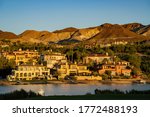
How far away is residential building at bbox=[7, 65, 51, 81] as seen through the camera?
1744cm

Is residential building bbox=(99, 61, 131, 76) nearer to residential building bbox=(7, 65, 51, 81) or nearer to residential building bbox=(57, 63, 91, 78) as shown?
residential building bbox=(57, 63, 91, 78)

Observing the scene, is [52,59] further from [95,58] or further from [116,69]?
[116,69]

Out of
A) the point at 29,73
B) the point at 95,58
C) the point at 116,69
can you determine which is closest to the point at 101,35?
the point at 95,58

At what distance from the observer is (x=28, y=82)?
16.3m

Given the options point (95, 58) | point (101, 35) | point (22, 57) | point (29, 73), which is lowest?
point (29, 73)

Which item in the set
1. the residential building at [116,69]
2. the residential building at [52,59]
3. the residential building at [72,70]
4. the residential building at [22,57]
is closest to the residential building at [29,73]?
the residential building at [72,70]

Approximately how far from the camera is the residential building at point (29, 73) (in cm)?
1744

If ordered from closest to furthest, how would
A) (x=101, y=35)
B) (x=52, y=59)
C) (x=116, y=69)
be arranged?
(x=116, y=69) < (x=52, y=59) < (x=101, y=35)

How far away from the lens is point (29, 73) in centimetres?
1784

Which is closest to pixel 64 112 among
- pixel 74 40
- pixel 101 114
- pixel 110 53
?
pixel 101 114

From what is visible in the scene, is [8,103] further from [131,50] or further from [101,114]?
[131,50]

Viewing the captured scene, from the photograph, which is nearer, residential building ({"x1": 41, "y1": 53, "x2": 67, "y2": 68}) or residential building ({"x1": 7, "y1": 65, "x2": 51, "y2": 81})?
residential building ({"x1": 7, "y1": 65, "x2": 51, "y2": 81})

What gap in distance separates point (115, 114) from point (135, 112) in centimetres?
11

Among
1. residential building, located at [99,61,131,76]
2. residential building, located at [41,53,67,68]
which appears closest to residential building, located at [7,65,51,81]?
residential building, located at [41,53,67,68]
